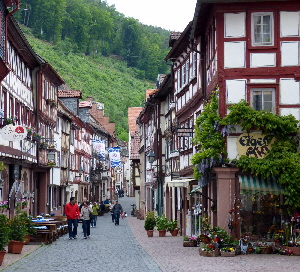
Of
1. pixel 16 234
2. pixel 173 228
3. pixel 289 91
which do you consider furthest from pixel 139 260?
pixel 173 228

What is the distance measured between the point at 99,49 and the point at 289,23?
164 metres

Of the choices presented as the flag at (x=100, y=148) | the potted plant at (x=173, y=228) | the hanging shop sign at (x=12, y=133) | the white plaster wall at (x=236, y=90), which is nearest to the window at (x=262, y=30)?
the white plaster wall at (x=236, y=90)

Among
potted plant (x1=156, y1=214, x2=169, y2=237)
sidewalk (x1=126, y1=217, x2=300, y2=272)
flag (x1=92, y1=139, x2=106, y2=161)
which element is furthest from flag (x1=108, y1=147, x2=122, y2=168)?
sidewalk (x1=126, y1=217, x2=300, y2=272)

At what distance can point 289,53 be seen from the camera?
73.9ft

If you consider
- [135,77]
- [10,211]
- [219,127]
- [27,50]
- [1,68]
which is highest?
[135,77]

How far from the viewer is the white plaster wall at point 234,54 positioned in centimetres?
2259

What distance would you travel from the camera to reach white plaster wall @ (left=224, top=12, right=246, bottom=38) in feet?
74.0

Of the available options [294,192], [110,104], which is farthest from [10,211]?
[110,104]

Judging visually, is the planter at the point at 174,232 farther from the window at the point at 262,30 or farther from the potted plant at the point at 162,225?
the window at the point at 262,30

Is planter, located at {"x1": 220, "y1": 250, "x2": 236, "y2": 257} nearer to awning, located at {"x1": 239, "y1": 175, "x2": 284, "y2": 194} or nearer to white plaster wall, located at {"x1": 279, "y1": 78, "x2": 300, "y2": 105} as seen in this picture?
awning, located at {"x1": 239, "y1": 175, "x2": 284, "y2": 194}

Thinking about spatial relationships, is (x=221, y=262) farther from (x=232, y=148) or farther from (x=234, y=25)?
(x=234, y=25)

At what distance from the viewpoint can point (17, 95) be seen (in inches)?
1331

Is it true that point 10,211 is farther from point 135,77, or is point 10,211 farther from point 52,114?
point 135,77

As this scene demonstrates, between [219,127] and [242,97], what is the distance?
1203 mm
